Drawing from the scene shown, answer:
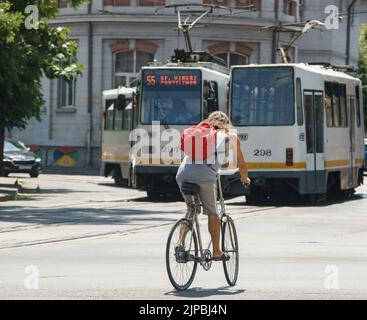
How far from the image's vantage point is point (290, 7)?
54.2 metres

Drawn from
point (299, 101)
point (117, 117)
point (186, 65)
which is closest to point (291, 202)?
point (299, 101)

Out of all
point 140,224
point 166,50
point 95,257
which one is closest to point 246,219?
point 140,224

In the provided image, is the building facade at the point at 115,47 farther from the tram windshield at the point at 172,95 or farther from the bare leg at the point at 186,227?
the bare leg at the point at 186,227

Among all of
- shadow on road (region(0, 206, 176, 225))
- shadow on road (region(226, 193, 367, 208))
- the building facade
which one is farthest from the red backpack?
the building facade

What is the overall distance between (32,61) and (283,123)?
8.82 m

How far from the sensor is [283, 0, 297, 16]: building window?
5353cm

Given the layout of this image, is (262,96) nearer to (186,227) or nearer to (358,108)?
(358,108)

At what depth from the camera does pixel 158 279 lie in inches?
504

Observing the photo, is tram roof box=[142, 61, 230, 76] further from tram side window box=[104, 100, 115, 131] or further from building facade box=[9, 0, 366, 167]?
building facade box=[9, 0, 366, 167]

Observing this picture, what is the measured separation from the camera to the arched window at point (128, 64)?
50938mm

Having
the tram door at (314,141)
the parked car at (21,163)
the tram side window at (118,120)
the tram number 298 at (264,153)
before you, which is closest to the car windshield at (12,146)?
the parked car at (21,163)

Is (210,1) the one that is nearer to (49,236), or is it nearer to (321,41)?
(321,41)

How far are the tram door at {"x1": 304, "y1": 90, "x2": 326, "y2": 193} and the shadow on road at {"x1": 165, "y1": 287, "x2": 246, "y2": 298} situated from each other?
1554 centimetres
